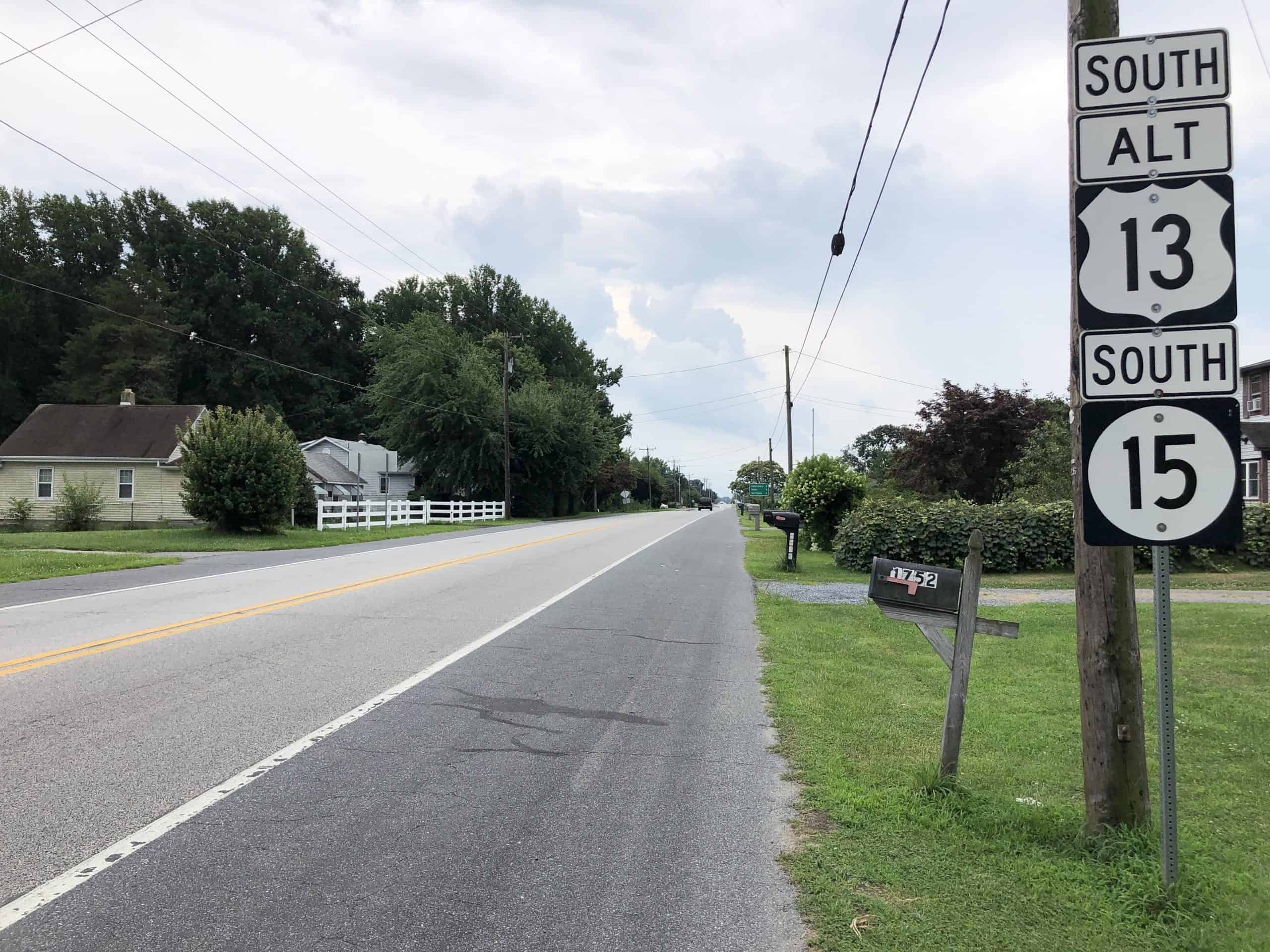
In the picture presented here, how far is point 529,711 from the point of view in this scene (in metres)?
6.61

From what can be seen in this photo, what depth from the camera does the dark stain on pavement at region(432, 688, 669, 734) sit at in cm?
642

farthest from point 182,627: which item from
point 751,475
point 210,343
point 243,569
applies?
point 751,475

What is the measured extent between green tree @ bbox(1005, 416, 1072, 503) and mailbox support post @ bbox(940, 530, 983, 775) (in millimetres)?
19078

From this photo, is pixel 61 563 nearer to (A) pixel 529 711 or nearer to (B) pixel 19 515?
(A) pixel 529 711

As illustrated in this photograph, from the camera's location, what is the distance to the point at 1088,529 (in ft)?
12.2

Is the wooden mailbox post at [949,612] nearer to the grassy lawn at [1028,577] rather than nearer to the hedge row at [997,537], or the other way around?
the grassy lawn at [1028,577]

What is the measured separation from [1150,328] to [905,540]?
14.7 m

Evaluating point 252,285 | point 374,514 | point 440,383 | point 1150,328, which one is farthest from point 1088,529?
point 252,285

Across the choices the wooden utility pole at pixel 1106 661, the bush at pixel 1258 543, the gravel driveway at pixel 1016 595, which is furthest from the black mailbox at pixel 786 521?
Answer: the wooden utility pole at pixel 1106 661

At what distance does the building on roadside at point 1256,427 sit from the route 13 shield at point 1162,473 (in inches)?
1162

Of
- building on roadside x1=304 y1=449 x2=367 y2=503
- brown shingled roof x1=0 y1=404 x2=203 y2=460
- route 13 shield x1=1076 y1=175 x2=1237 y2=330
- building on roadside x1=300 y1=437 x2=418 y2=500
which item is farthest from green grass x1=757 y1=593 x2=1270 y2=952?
building on roadside x1=300 y1=437 x2=418 y2=500

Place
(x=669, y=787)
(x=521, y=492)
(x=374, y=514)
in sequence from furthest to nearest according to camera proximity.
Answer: (x=521, y=492), (x=374, y=514), (x=669, y=787)

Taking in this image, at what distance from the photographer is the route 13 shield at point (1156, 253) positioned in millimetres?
Result: 3619

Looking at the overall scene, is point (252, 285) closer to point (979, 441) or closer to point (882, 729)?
point (979, 441)
